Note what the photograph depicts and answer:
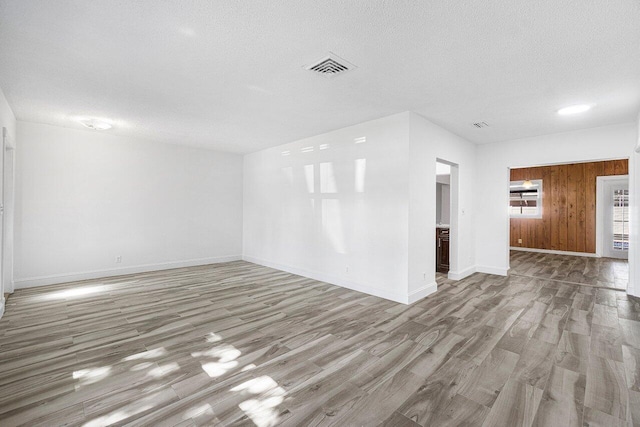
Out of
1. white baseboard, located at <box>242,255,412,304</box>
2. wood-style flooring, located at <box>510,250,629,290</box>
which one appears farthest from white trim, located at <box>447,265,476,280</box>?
white baseboard, located at <box>242,255,412,304</box>

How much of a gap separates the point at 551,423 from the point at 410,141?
3.21m

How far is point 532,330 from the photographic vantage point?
3.14 meters

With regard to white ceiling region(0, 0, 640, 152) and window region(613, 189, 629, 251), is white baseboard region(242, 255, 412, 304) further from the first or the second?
window region(613, 189, 629, 251)

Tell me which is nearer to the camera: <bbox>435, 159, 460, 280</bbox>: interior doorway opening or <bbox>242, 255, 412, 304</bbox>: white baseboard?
<bbox>242, 255, 412, 304</bbox>: white baseboard

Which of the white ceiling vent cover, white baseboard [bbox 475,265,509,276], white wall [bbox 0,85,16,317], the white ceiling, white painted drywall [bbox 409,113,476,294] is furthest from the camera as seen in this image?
white baseboard [bbox 475,265,509,276]

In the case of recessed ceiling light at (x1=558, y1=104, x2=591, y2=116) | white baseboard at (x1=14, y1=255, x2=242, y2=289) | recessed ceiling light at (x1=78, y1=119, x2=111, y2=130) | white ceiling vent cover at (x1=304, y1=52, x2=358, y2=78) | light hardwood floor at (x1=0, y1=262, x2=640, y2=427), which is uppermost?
recessed ceiling light at (x1=78, y1=119, x2=111, y2=130)

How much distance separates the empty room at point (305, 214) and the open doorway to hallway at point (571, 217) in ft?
1.92

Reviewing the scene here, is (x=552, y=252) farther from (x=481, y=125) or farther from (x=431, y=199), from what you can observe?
(x=431, y=199)

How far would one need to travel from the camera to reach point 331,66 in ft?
8.95

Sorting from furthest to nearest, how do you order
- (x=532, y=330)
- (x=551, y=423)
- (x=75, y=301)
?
(x=75, y=301)
(x=532, y=330)
(x=551, y=423)

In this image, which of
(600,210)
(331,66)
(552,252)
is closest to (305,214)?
(331,66)

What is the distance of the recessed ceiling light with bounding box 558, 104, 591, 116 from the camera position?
369 centimetres

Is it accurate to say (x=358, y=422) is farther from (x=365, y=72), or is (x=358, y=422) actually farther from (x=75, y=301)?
(x=75, y=301)

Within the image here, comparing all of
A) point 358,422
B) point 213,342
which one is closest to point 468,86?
point 358,422
